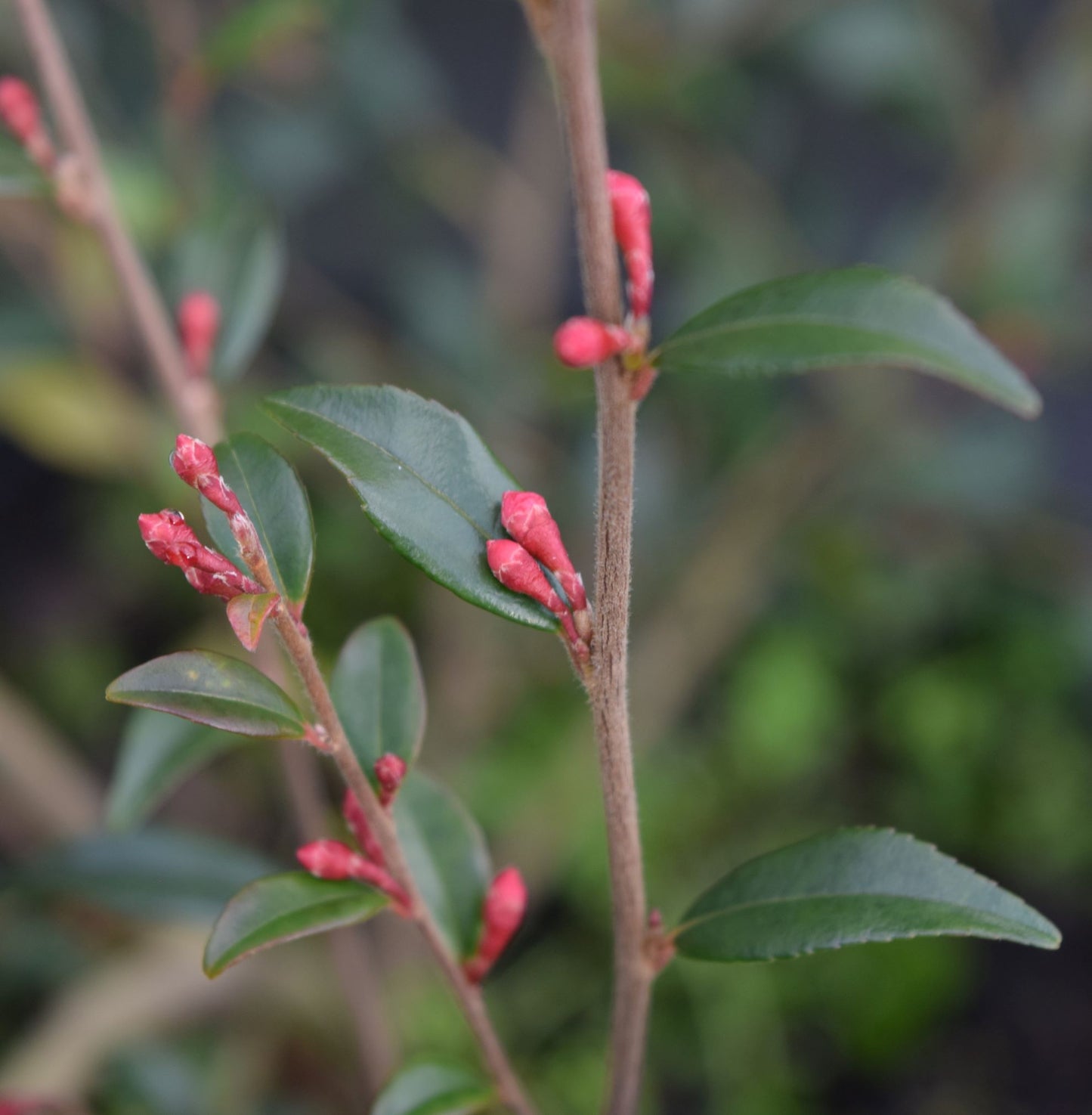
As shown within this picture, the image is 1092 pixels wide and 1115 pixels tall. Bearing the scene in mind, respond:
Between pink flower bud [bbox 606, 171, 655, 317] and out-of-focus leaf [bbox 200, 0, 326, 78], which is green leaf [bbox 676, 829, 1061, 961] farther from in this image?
out-of-focus leaf [bbox 200, 0, 326, 78]

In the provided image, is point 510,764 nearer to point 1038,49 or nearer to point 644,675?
point 644,675

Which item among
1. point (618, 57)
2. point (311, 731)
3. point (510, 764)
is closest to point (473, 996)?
point (311, 731)

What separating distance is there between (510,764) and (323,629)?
388mm

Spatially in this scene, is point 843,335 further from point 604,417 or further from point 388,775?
point 388,775

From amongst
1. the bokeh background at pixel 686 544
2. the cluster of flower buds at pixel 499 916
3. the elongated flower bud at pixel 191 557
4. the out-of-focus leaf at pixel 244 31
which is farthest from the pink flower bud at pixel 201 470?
the bokeh background at pixel 686 544

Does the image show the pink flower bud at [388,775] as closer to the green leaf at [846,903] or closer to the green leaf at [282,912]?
the green leaf at [282,912]

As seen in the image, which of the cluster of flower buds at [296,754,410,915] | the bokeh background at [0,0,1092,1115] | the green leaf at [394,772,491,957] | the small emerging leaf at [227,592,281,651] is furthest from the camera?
the bokeh background at [0,0,1092,1115]

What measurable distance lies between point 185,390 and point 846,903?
20.1 inches

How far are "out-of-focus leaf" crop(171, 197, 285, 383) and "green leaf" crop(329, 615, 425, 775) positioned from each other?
1.01 feet

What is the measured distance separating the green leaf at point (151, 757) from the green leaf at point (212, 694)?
234 millimetres

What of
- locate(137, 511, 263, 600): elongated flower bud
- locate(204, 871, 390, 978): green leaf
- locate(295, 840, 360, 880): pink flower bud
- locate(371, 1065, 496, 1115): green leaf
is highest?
locate(137, 511, 263, 600): elongated flower bud

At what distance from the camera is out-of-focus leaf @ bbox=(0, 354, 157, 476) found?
1.42 m

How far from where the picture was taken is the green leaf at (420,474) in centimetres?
40

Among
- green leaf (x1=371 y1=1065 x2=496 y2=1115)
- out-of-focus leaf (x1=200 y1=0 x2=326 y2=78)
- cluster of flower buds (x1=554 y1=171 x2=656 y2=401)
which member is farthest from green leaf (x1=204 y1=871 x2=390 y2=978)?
out-of-focus leaf (x1=200 y1=0 x2=326 y2=78)
